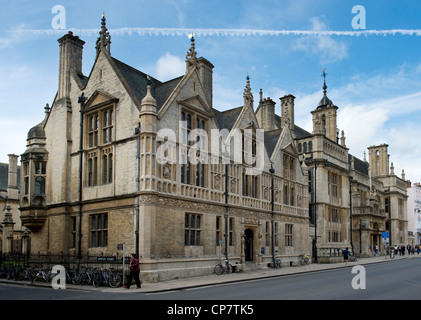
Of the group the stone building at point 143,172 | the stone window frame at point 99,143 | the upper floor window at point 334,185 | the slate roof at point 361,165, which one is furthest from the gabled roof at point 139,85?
the slate roof at point 361,165

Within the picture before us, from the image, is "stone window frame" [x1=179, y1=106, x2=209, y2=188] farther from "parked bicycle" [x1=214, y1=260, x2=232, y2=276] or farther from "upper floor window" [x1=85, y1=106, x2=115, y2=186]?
"parked bicycle" [x1=214, y1=260, x2=232, y2=276]

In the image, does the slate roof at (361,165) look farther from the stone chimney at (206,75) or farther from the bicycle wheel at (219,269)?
the bicycle wheel at (219,269)

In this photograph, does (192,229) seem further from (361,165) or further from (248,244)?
(361,165)

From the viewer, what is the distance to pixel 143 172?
23484 millimetres

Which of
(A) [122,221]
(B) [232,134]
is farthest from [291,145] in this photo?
(A) [122,221]

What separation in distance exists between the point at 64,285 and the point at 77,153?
9.48 metres

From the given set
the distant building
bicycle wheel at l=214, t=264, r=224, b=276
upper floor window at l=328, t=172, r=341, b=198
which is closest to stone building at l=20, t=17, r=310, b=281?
bicycle wheel at l=214, t=264, r=224, b=276

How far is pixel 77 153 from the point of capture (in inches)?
1099

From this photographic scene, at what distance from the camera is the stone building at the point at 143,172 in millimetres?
23984


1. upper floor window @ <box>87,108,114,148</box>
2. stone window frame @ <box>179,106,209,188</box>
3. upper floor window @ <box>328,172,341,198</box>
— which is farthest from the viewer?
upper floor window @ <box>328,172,341,198</box>

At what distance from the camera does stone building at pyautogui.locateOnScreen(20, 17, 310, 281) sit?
23984 millimetres

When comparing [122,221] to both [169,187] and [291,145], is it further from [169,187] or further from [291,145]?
[291,145]

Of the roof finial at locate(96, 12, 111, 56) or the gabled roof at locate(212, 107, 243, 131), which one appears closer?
the roof finial at locate(96, 12, 111, 56)
